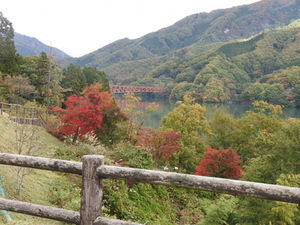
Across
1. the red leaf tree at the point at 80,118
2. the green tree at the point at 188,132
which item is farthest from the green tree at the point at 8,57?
the green tree at the point at 188,132

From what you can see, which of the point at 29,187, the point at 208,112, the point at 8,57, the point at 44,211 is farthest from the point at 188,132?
the point at 208,112

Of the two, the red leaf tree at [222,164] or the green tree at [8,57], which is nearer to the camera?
the red leaf tree at [222,164]

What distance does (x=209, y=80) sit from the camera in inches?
3538

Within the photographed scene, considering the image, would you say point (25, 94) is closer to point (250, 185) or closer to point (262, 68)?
point (250, 185)

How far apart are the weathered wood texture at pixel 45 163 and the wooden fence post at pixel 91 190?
0.09 m

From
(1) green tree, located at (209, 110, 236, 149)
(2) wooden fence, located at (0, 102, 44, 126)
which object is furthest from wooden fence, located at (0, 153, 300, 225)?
(1) green tree, located at (209, 110, 236, 149)

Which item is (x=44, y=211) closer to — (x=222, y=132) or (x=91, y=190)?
(x=91, y=190)

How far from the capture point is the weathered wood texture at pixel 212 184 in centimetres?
179

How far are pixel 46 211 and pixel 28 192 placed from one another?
10.9 feet

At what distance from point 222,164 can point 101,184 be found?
1385cm

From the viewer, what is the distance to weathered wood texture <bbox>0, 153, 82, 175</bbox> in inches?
89.7

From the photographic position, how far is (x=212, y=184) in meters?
1.96

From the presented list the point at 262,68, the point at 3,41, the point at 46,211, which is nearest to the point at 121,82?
the point at 262,68

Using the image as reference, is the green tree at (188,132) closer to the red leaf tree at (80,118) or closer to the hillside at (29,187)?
the red leaf tree at (80,118)
